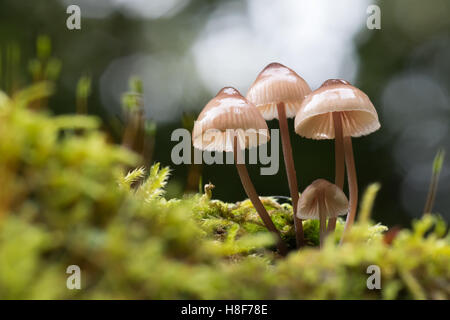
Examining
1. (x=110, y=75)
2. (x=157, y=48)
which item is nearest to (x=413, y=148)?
(x=157, y=48)

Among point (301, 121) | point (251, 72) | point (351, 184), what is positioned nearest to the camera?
point (301, 121)

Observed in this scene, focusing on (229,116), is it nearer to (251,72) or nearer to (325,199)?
(325,199)

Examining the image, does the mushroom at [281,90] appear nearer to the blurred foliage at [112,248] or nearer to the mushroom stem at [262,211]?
the mushroom stem at [262,211]

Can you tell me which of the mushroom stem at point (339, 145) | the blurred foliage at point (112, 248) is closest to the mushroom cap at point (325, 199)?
the mushroom stem at point (339, 145)

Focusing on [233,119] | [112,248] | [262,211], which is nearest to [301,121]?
[233,119]

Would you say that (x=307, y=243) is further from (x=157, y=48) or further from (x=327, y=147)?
(x=157, y=48)

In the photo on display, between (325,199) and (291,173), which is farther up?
(291,173)
